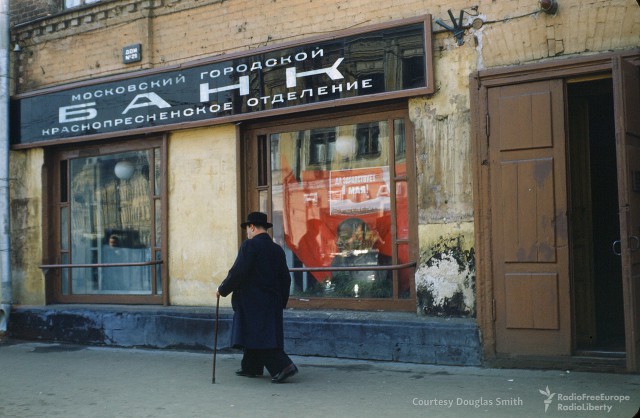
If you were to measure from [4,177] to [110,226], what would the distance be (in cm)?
170

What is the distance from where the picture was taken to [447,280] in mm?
8281

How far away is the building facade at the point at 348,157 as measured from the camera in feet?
25.2

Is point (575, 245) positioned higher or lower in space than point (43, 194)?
lower

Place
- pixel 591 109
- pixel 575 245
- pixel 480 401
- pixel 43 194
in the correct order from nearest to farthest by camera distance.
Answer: pixel 480 401 < pixel 575 245 < pixel 591 109 < pixel 43 194

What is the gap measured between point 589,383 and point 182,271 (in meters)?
5.24

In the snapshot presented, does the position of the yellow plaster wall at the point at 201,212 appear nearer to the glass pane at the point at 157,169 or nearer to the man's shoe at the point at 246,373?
the glass pane at the point at 157,169

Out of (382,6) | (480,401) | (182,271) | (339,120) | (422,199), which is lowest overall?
(480,401)

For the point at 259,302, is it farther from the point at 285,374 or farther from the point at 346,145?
the point at 346,145

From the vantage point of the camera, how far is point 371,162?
29.9 ft

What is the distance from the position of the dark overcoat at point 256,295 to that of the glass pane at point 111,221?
132 inches

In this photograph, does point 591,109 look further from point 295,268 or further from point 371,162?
point 295,268

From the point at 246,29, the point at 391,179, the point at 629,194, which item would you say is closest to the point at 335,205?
the point at 391,179

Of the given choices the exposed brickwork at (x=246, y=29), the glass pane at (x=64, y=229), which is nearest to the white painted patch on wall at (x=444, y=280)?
the exposed brickwork at (x=246, y=29)

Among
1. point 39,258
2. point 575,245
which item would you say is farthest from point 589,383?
point 39,258
